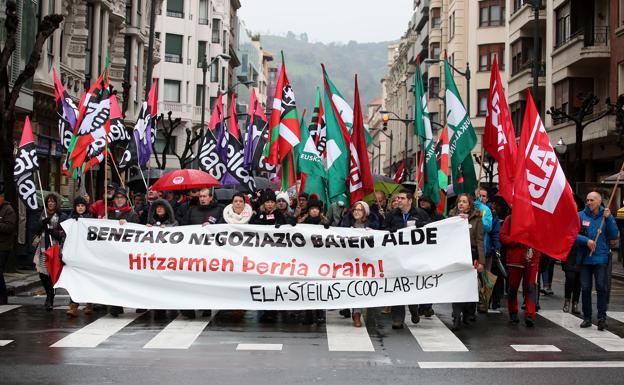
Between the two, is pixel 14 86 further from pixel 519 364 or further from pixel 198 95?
pixel 198 95

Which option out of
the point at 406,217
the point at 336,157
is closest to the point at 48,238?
the point at 336,157

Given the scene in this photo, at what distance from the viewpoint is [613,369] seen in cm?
951

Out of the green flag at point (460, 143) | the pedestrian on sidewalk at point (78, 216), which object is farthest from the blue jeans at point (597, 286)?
the pedestrian on sidewalk at point (78, 216)

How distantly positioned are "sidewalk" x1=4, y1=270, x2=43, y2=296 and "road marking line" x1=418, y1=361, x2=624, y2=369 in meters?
9.02

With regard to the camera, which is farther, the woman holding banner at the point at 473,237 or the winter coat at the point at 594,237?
the woman holding banner at the point at 473,237

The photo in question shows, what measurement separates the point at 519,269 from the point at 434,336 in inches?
82.8

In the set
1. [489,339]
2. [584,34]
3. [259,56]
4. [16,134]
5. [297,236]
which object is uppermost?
[259,56]

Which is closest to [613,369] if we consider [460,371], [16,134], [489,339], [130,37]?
[460,371]

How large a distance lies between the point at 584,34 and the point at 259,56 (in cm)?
10296

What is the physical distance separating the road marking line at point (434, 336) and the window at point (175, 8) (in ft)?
197

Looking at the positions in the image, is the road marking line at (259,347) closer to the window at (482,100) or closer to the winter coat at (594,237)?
the winter coat at (594,237)

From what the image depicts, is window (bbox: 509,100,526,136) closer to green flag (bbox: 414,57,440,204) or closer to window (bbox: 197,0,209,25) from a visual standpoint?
green flag (bbox: 414,57,440,204)

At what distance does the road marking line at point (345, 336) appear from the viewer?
35.3ft

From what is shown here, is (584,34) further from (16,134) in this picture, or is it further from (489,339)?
(489,339)
